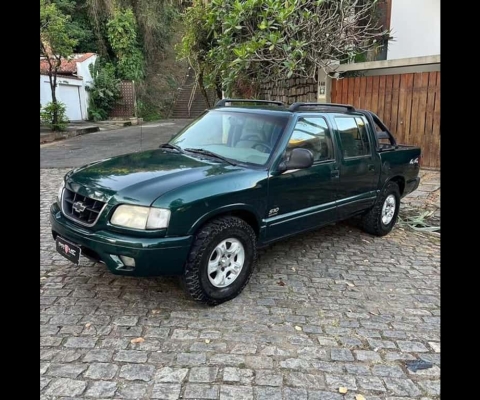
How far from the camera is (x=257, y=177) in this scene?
3664 mm

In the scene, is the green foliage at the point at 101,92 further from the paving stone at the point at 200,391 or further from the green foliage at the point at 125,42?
the paving stone at the point at 200,391

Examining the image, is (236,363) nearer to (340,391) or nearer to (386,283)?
(340,391)

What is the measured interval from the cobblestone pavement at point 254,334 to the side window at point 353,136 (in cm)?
130

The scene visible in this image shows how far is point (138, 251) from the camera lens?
3.01 metres

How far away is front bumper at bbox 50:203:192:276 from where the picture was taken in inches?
119

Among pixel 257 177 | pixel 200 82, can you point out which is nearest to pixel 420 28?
pixel 200 82

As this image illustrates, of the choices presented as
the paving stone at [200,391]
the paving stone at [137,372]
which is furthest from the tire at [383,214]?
the paving stone at [137,372]

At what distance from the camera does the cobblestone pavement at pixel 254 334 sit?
2582 mm

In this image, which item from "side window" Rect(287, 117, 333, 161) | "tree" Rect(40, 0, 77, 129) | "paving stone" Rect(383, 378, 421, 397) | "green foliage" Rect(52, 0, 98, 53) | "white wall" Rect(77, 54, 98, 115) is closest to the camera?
"paving stone" Rect(383, 378, 421, 397)

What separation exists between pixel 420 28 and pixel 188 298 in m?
9.80

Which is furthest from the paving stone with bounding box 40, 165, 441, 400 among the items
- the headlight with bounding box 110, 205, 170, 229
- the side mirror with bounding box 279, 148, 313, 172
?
the side mirror with bounding box 279, 148, 313, 172

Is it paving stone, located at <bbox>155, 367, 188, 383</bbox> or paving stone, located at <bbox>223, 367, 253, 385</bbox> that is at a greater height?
paving stone, located at <bbox>155, 367, 188, 383</bbox>

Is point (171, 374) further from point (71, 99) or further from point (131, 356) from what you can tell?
point (71, 99)

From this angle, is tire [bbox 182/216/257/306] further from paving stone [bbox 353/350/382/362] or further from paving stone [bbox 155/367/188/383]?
paving stone [bbox 353/350/382/362]
